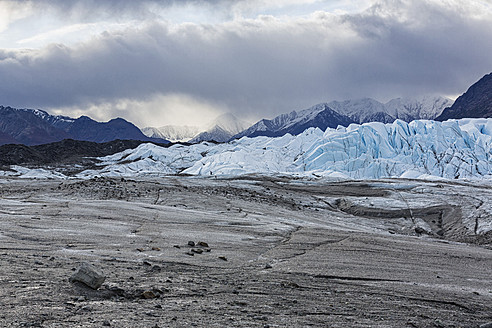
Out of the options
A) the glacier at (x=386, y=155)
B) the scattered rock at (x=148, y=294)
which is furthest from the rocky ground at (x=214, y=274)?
the glacier at (x=386, y=155)

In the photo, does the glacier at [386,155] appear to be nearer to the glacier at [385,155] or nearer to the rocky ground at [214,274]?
the glacier at [385,155]

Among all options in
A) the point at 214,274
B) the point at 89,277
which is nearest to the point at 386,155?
the point at 214,274

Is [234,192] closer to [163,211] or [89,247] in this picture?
[163,211]

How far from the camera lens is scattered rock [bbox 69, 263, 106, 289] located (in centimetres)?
761

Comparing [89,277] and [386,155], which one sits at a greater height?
[386,155]

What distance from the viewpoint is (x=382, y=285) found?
10.5 metres

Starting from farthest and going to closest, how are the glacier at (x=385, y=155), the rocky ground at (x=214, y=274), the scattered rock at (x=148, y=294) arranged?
the glacier at (x=385, y=155) < the scattered rock at (x=148, y=294) < the rocky ground at (x=214, y=274)

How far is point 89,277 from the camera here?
25.0 feet

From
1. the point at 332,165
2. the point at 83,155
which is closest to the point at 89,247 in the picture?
the point at 332,165

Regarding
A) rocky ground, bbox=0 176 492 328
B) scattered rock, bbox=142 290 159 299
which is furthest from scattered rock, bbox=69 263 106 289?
scattered rock, bbox=142 290 159 299

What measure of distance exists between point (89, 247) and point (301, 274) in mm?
5846

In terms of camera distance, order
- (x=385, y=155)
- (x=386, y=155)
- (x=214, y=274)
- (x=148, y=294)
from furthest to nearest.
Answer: (x=386, y=155)
(x=385, y=155)
(x=214, y=274)
(x=148, y=294)

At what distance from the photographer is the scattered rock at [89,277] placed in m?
7.61

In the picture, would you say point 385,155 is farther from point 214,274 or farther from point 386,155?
point 214,274
